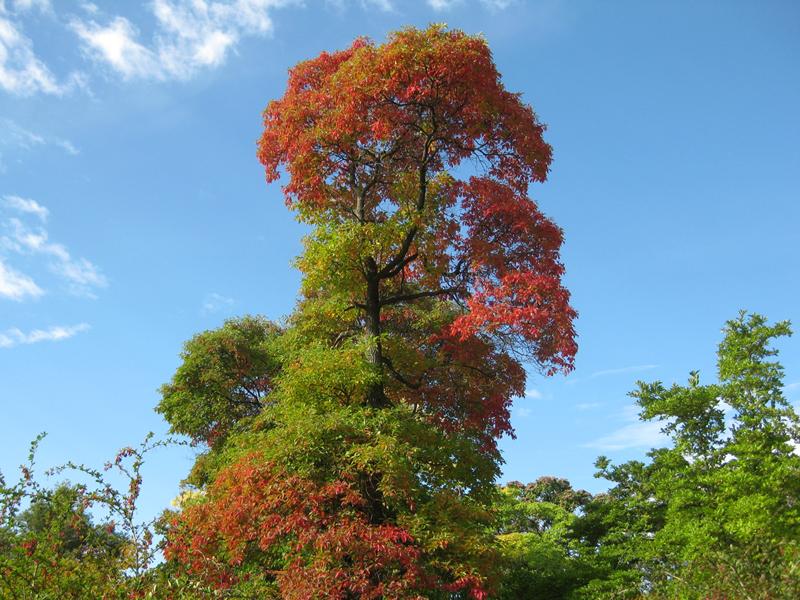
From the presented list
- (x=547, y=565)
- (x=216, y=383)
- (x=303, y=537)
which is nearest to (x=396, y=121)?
(x=303, y=537)

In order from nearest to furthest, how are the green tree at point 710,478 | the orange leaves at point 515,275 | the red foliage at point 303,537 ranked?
1. the red foliage at point 303,537
2. the orange leaves at point 515,275
3. the green tree at point 710,478

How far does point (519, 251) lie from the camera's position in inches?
570

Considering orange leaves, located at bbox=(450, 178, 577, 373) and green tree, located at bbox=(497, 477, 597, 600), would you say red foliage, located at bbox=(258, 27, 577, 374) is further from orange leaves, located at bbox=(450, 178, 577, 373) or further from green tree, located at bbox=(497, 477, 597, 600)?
green tree, located at bbox=(497, 477, 597, 600)

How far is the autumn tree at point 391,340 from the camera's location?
1113 cm

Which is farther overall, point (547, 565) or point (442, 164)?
point (547, 565)

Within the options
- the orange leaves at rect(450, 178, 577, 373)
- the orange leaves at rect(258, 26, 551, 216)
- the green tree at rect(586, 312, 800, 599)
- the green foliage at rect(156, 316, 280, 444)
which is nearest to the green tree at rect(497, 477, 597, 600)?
the green tree at rect(586, 312, 800, 599)

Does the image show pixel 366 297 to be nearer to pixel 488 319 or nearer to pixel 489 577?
pixel 488 319

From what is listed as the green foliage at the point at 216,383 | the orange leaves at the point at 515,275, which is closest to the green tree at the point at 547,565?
the orange leaves at the point at 515,275

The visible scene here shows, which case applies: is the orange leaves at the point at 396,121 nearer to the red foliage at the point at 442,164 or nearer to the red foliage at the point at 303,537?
the red foliage at the point at 442,164

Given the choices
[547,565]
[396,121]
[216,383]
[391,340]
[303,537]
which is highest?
[396,121]

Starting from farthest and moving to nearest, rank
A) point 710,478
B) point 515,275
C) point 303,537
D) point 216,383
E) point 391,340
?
point 216,383 → point 710,478 → point 391,340 → point 515,275 → point 303,537

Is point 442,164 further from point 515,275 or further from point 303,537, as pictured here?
point 303,537

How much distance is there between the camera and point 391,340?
1464 centimetres

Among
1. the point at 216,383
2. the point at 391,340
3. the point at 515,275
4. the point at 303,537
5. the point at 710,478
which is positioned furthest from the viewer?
the point at 216,383
